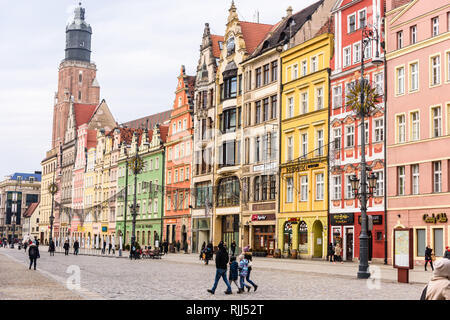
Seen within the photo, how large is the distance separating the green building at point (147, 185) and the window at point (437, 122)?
1715 inches

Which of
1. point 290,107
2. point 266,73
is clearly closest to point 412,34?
point 290,107

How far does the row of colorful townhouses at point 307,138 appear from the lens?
43219 millimetres

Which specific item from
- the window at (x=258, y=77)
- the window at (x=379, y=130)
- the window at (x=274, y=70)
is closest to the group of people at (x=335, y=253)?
the window at (x=379, y=130)

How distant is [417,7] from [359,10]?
6335mm

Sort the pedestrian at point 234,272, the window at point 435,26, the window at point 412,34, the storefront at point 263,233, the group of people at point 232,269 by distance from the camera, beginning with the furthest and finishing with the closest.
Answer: the storefront at point 263,233 → the window at point 412,34 → the window at point 435,26 → the pedestrian at point 234,272 → the group of people at point 232,269

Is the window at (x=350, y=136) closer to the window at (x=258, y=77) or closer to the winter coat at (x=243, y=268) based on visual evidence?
the window at (x=258, y=77)

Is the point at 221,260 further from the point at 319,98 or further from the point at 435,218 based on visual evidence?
the point at 319,98

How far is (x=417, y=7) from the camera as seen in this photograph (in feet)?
147

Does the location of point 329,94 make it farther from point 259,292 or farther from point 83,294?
point 83,294

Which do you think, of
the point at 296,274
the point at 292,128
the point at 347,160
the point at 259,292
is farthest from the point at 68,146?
the point at 259,292

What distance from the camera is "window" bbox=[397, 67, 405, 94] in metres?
45.3

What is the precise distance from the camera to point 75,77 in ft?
522

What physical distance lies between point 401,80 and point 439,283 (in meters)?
39.4

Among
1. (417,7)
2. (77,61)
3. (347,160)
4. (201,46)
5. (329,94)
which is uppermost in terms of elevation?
(77,61)
